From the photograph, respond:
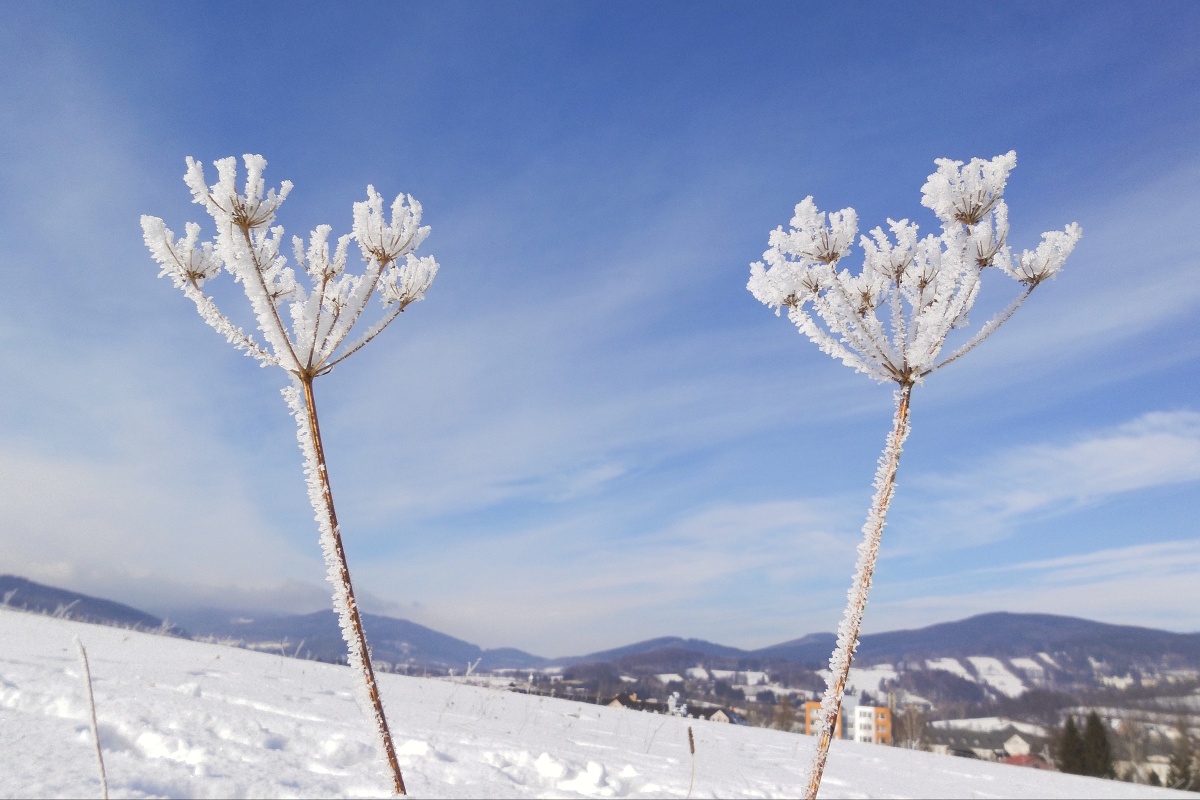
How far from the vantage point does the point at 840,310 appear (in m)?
2.12

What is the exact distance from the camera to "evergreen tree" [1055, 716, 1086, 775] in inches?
1955

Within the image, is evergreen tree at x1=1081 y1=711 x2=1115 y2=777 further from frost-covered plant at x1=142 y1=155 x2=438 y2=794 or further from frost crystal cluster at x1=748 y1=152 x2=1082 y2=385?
frost-covered plant at x1=142 y1=155 x2=438 y2=794

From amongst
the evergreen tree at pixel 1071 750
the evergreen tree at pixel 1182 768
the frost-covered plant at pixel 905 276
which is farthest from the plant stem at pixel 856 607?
the evergreen tree at pixel 1071 750

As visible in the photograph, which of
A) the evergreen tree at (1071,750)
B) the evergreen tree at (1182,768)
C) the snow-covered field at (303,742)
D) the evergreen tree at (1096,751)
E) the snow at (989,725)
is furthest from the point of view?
the snow at (989,725)

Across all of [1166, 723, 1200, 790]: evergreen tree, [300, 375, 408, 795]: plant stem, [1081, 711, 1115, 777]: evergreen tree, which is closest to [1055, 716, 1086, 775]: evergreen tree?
[1081, 711, 1115, 777]: evergreen tree

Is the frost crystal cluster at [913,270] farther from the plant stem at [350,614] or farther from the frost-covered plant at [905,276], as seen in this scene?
the plant stem at [350,614]

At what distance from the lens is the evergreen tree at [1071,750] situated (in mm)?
49656

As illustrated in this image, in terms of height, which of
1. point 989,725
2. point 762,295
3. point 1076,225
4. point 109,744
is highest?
point 1076,225

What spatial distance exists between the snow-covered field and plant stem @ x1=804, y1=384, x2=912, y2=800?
2.24m

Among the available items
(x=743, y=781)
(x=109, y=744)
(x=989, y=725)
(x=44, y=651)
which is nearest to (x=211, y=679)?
(x=44, y=651)

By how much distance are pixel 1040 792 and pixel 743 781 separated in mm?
6806

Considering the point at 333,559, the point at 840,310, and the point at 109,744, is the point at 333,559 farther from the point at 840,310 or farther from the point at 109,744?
the point at 109,744

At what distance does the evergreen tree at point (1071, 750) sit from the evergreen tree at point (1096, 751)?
0.27 metres

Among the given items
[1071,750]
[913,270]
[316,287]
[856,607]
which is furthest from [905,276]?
[1071,750]
